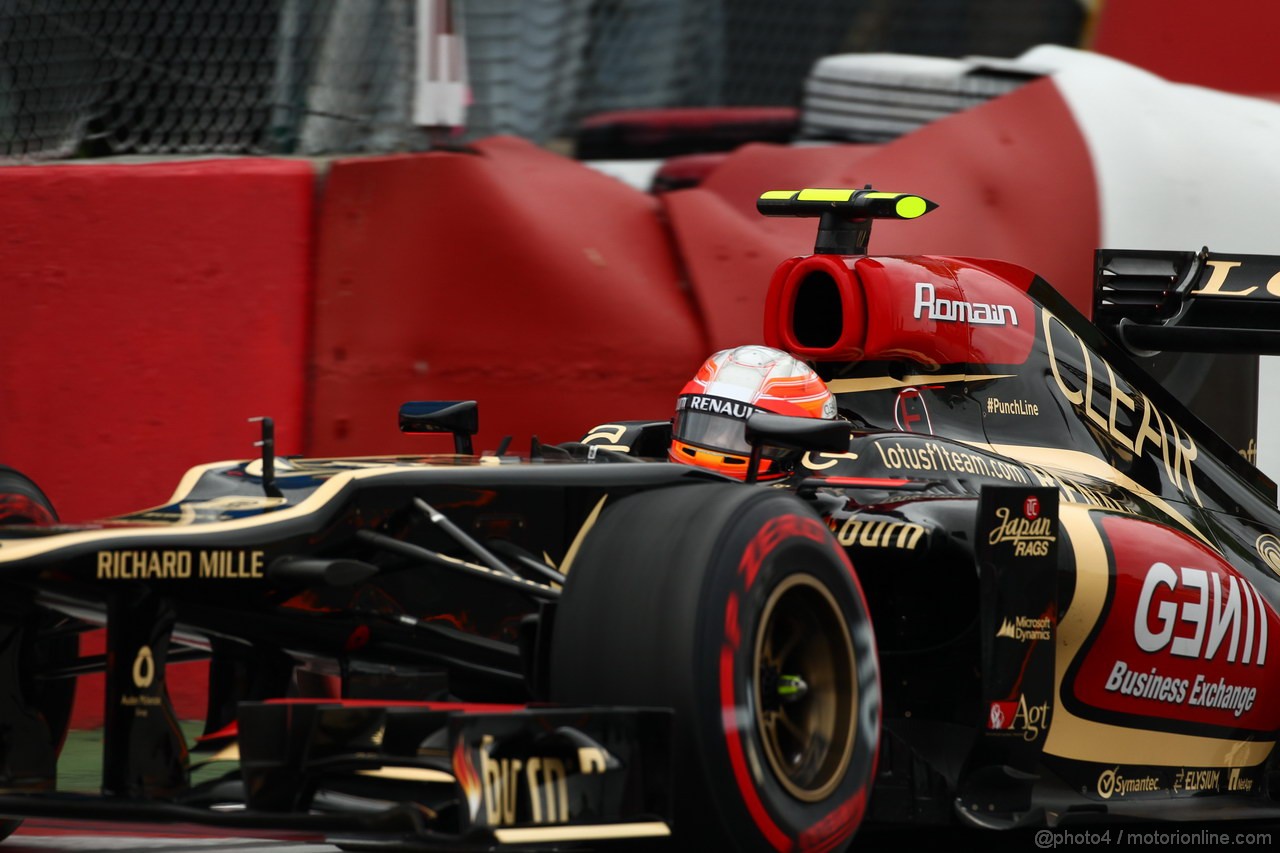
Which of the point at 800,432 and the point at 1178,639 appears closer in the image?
the point at 800,432

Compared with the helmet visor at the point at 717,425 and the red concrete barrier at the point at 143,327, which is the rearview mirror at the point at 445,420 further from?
the red concrete barrier at the point at 143,327

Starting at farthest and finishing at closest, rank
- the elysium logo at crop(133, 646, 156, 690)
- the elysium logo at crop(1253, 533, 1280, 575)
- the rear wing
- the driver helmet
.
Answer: the rear wing
the elysium logo at crop(1253, 533, 1280, 575)
the driver helmet
the elysium logo at crop(133, 646, 156, 690)

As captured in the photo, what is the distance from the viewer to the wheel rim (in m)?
3.78

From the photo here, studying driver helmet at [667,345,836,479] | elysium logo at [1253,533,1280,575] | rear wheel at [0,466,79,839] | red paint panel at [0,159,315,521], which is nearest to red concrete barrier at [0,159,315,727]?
red paint panel at [0,159,315,521]

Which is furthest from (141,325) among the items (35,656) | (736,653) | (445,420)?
(736,653)

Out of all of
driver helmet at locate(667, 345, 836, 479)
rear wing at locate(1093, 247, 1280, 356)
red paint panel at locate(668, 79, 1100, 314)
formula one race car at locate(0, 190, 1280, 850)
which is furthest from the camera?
red paint panel at locate(668, 79, 1100, 314)

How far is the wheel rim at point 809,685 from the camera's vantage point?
378 cm

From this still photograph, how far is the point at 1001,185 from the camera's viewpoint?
7488 mm

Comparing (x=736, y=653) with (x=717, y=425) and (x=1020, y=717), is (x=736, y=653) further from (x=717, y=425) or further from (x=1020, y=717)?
(x=717, y=425)

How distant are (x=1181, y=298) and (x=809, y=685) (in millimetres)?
2968

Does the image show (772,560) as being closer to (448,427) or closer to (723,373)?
(723,373)

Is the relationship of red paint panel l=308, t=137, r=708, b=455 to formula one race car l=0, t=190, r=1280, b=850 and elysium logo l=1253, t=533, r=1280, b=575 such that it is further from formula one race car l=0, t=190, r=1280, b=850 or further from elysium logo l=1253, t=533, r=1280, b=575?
elysium logo l=1253, t=533, r=1280, b=575

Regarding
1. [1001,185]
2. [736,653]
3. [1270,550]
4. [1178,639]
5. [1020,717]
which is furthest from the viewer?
[1001,185]

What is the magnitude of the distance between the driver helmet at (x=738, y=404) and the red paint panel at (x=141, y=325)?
2.03 metres
